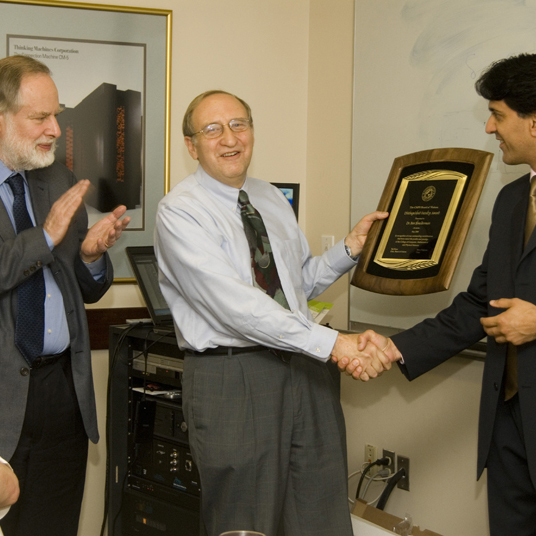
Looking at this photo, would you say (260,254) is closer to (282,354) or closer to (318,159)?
(282,354)

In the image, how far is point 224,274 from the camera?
73.5 inches

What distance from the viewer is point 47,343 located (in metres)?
1.97

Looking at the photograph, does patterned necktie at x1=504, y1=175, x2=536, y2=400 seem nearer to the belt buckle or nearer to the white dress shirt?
the white dress shirt

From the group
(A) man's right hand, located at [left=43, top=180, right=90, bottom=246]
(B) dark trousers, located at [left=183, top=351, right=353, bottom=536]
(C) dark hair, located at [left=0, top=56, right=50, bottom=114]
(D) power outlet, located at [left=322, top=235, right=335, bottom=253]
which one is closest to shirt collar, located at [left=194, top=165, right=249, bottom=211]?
(A) man's right hand, located at [left=43, top=180, right=90, bottom=246]

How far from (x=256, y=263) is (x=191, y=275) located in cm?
22

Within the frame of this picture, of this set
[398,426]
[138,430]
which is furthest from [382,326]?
[138,430]

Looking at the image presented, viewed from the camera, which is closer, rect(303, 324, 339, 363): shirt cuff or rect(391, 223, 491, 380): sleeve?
rect(303, 324, 339, 363): shirt cuff

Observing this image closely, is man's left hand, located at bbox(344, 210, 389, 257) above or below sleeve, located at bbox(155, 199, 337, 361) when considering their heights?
above

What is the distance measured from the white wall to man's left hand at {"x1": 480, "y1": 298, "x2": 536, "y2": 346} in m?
0.73

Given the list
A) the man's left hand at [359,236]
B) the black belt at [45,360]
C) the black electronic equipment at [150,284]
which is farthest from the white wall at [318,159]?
the black belt at [45,360]

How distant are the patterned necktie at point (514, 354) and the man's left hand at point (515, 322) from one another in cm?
13

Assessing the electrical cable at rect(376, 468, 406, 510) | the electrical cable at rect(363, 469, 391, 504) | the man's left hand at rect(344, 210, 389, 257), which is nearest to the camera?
the man's left hand at rect(344, 210, 389, 257)

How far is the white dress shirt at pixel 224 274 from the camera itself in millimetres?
1829

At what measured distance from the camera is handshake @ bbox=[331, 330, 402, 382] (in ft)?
6.40
